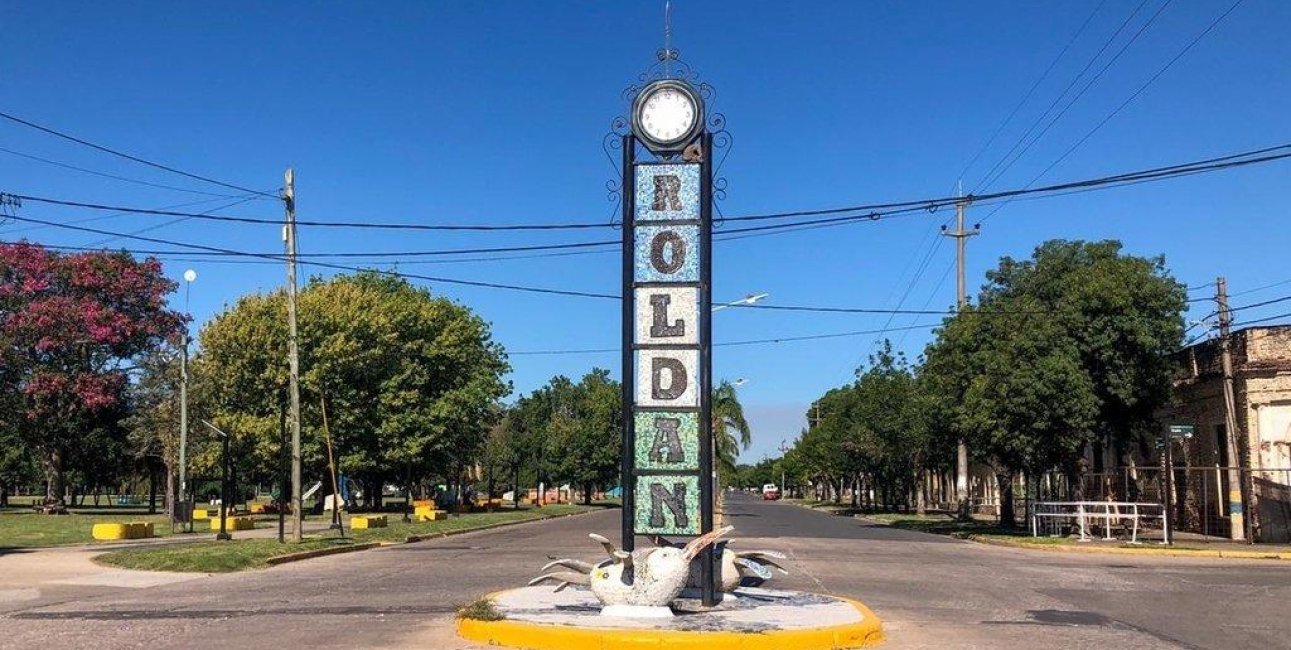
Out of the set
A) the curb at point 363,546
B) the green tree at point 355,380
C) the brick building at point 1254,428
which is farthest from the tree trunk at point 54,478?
the brick building at point 1254,428

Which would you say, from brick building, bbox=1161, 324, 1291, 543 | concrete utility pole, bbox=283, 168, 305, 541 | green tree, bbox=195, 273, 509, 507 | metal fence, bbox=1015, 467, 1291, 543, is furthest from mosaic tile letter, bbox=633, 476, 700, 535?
green tree, bbox=195, 273, 509, 507

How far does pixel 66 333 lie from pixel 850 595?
44.9m

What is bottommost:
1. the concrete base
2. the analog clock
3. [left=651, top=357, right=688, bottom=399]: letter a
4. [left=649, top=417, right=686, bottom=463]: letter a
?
the concrete base

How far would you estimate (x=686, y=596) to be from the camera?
1353 cm

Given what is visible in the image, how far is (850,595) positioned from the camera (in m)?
16.2

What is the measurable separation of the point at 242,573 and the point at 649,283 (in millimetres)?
11798

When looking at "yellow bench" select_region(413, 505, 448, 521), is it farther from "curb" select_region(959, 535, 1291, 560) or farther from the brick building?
the brick building

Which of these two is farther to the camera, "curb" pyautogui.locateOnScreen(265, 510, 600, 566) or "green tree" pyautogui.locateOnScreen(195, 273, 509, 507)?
"green tree" pyautogui.locateOnScreen(195, 273, 509, 507)

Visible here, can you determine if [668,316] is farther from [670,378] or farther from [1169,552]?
[1169,552]

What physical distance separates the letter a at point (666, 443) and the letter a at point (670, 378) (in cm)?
30

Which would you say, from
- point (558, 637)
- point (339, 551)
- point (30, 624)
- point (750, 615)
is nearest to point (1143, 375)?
point (339, 551)

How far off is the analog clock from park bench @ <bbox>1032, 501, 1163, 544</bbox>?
900 inches

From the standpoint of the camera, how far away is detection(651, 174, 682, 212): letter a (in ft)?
43.5

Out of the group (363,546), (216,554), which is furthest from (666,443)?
(363,546)
